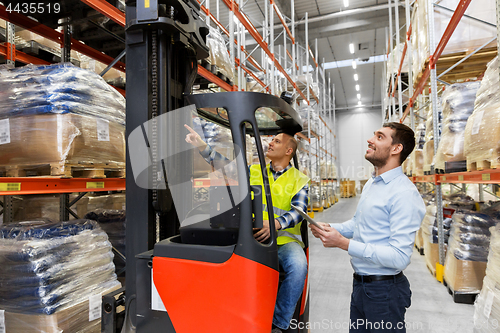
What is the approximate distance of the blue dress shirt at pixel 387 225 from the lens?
1947 millimetres

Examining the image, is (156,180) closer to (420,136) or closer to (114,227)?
(114,227)

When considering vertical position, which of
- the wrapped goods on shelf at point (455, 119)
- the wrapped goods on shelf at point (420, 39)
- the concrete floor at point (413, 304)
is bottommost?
the concrete floor at point (413, 304)

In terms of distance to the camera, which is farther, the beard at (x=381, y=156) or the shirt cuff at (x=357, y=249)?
the beard at (x=381, y=156)

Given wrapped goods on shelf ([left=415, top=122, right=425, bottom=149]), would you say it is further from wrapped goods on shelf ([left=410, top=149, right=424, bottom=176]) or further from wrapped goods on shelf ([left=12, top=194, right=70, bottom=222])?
wrapped goods on shelf ([left=12, top=194, right=70, bottom=222])

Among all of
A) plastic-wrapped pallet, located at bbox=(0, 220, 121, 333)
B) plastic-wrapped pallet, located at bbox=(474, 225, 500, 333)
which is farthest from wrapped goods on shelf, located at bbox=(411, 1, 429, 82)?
plastic-wrapped pallet, located at bbox=(0, 220, 121, 333)

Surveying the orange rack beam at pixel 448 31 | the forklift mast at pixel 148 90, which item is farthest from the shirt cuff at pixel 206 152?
the orange rack beam at pixel 448 31

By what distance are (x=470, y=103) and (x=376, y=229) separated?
308cm

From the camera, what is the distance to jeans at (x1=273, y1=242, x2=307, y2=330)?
6.84 ft

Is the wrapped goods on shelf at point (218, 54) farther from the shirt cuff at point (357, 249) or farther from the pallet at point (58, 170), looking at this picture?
the shirt cuff at point (357, 249)

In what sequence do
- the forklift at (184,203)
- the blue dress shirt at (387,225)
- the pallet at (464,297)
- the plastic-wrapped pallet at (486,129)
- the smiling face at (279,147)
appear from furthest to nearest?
1. the pallet at (464,297)
2. the plastic-wrapped pallet at (486,129)
3. the smiling face at (279,147)
4. the blue dress shirt at (387,225)
5. the forklift at (184,203)

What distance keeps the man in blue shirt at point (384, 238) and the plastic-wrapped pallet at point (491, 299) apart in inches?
36.7

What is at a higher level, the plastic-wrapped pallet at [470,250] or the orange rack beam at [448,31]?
the orange rack beam at [448,31]

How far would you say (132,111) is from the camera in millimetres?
2195

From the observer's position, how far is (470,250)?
402 cm
